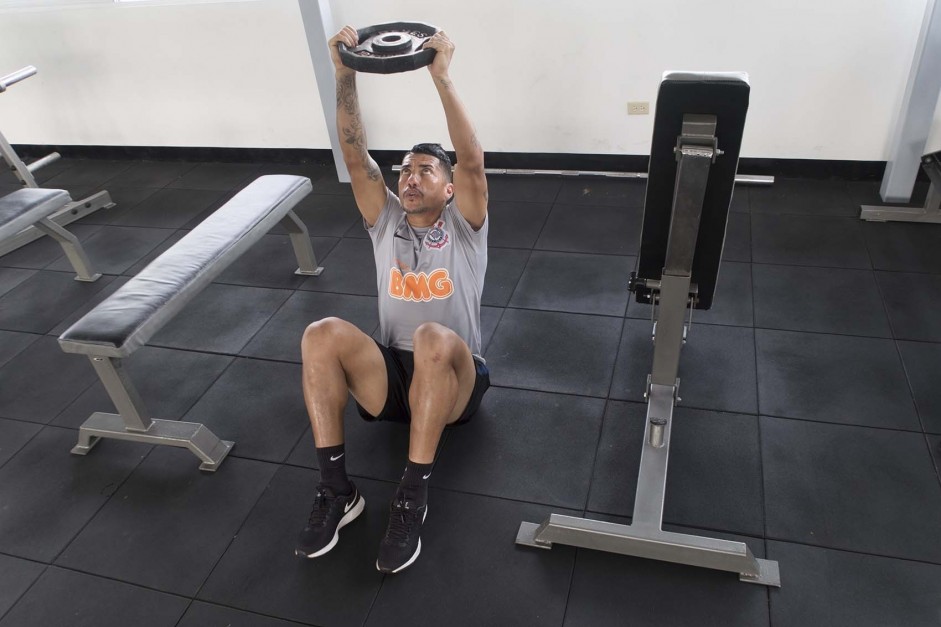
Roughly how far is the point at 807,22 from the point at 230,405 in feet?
10.0

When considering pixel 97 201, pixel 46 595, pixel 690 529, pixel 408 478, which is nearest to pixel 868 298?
pixel 690 529

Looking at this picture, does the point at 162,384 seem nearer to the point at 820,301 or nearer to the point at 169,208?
the point at 169,208

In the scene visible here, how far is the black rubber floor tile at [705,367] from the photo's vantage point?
2.28 meters

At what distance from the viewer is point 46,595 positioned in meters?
1.86

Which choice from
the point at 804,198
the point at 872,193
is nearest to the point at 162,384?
the point at 804,198

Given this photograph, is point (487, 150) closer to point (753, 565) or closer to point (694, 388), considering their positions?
point (694, 388)

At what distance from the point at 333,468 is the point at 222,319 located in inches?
52.3

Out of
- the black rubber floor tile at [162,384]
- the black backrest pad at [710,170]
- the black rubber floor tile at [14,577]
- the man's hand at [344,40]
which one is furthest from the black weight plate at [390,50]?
the black rubber floor tile at [14,577]

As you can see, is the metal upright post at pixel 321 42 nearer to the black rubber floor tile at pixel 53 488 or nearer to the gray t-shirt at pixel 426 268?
the gray t-shirt at pixel 426 268

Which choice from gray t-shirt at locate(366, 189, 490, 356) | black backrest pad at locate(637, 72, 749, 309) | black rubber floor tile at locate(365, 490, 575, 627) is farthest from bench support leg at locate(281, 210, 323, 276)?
black backrest pad at locate(637, 72, 749, 309)

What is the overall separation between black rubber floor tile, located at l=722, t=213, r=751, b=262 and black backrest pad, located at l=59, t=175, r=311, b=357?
1.91 meters

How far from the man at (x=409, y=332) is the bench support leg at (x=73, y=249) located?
6.28 ft

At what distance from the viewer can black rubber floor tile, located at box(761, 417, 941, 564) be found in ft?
5.90

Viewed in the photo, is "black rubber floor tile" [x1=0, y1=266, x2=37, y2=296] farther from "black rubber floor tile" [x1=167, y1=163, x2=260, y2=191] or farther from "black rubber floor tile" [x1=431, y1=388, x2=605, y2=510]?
"black rubber floor tile" [x1=431, y1=388, x2=605, y2=510]
